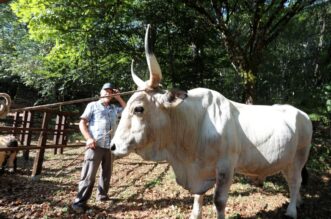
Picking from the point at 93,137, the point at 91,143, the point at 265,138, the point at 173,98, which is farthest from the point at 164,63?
the point at 173,98

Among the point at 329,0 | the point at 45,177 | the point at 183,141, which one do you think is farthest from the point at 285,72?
the point at 183,141

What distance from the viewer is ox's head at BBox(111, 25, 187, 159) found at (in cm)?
439

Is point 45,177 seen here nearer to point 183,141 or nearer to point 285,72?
point 183,141

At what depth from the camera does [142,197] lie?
23.6 feet

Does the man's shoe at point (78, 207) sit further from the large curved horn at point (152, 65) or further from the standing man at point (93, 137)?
the large curved horn at point (152, 65)

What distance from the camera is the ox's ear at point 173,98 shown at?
4473 millimetres

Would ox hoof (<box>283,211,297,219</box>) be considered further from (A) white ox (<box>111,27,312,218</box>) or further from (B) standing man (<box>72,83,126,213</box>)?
(B) standing man (<box>72,83,126,213</box>)

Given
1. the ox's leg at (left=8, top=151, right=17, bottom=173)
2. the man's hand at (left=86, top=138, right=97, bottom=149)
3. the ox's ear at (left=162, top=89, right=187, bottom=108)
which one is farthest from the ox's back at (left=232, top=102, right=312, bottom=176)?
the ox's leg at (left=8, top=151, right=17, bottom=173)

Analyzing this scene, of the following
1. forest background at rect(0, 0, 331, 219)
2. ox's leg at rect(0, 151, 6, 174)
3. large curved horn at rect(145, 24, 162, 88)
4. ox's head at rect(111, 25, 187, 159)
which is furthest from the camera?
ox's leg at rect(0, 151, 6, 174)

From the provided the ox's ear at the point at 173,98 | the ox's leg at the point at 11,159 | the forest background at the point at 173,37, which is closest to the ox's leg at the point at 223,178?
the ox's ear at the point at 173,98

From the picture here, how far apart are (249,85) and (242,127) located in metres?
3.83

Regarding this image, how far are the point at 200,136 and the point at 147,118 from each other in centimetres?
76

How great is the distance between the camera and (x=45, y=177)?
867 cm

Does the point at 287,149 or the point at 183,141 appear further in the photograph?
the point at 287,149
